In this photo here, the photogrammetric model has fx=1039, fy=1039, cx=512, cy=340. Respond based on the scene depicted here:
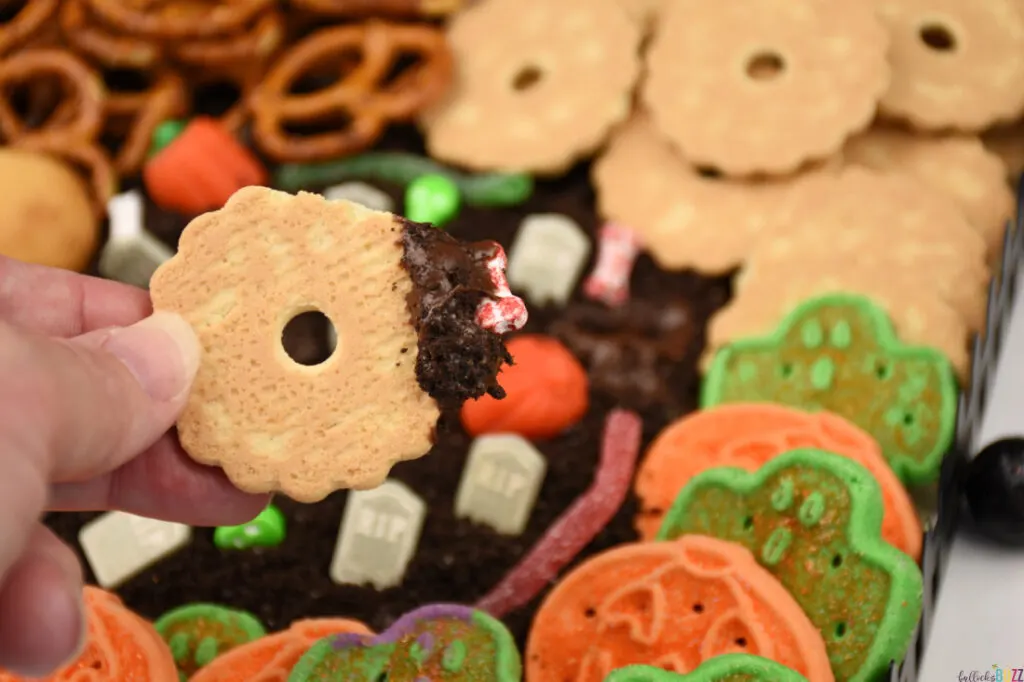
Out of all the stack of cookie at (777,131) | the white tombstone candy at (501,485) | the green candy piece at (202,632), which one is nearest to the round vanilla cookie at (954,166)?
the stack of cookie at (777,131)

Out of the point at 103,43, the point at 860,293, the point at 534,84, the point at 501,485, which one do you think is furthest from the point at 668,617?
the point at 103,43

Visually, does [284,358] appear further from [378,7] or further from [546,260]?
[378,7]

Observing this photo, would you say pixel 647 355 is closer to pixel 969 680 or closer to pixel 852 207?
pixel 852 207

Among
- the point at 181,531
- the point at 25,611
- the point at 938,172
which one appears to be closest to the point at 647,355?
the point at 938,172

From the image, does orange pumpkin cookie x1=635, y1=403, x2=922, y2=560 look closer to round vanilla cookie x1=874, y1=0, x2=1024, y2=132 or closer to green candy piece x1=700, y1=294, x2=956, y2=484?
green candy piece x1=700, y1=294, x2=956, y2=484

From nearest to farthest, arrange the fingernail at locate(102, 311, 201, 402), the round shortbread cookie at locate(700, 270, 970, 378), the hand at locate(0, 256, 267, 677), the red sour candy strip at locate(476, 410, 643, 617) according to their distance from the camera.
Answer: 1. the hand at locate(0, 256, 267, 677)
2. the fingernail at locate(102, 311, 201, 402)
3. the red sour candy strip at locate(476, 410, 643, 617)
4. the round shortbread cookie at locate(700, 270, 970, 378)

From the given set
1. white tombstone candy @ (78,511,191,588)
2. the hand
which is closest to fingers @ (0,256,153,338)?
the hand
